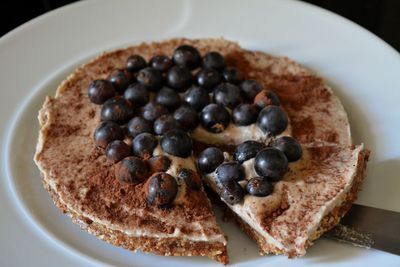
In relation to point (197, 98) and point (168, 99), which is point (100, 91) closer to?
point (168, 99)

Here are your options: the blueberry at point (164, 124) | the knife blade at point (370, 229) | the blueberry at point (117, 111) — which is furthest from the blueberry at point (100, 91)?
the knife blade at point (370, 229)

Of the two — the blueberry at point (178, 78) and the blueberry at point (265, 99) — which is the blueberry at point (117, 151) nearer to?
the blueberry at point (178, 78)

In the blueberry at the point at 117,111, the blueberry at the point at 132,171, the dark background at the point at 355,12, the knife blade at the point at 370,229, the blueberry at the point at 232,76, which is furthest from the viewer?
the dark background at the point at 355,12

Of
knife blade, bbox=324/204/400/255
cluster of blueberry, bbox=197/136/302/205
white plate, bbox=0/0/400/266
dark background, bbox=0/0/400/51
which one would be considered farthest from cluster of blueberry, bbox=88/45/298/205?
dark background, bbox=0/0/400/51

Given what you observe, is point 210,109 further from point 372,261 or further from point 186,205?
point 372,261

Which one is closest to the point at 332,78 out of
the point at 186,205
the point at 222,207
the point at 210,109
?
the point at 210,109

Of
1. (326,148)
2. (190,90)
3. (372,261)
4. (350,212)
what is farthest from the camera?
(190,90)
